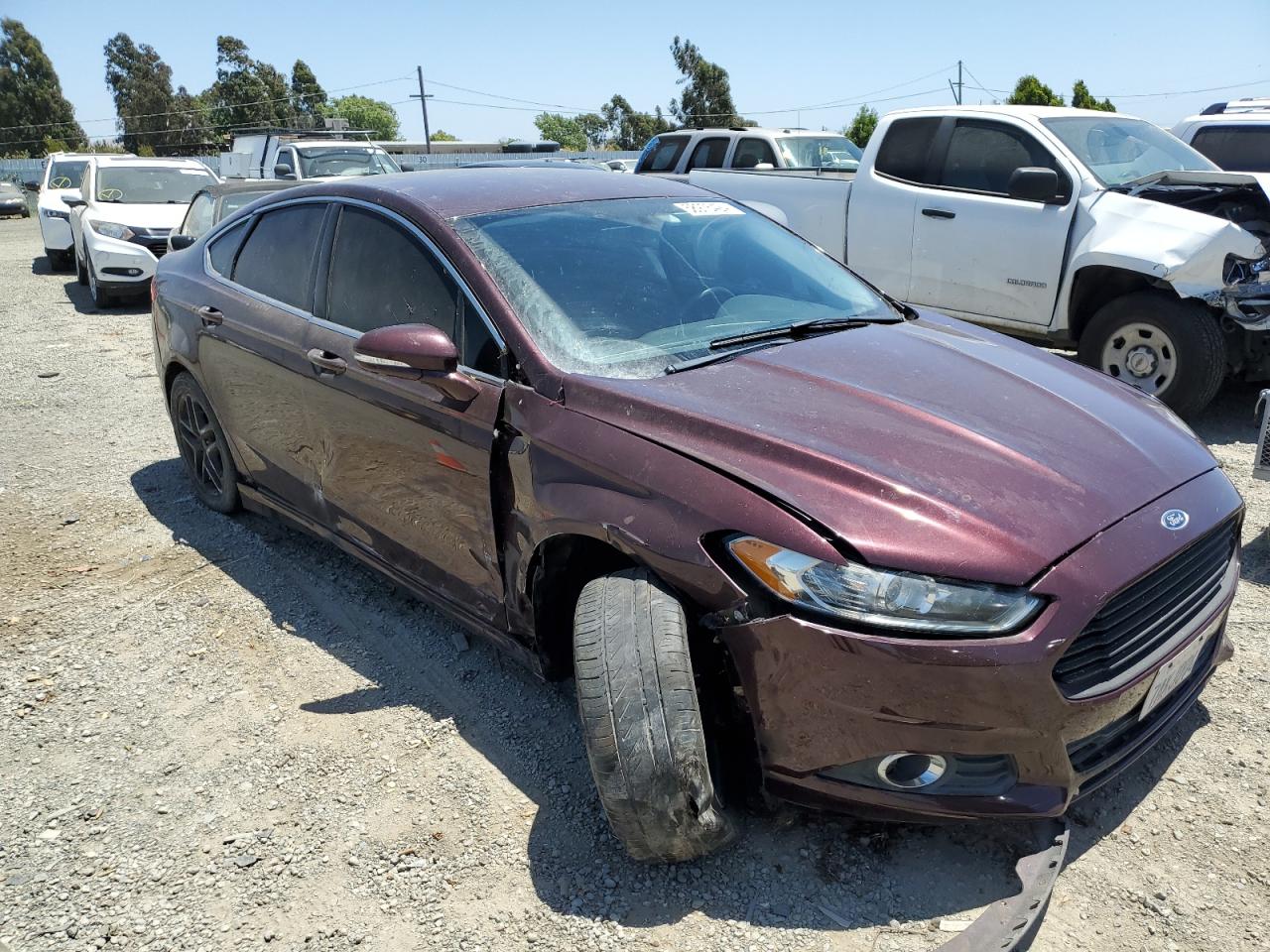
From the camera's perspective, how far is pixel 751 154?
13.3 meters

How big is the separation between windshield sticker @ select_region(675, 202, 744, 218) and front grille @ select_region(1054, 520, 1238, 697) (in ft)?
6.95

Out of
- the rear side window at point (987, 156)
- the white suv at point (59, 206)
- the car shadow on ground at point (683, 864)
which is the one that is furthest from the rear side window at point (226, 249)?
the white suv at point (59, 206)

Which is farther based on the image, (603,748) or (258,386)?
(258,386)

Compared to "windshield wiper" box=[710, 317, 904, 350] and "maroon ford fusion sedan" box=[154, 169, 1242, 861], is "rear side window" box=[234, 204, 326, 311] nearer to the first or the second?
"maroon ford fusion sedan" box=[154, 169, 1242, 861]

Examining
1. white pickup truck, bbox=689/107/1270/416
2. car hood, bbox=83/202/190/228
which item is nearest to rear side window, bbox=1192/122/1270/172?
white pickup truck, bbox=689/107/1270/416

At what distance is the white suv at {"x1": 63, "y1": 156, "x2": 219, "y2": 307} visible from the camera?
1166 centimetres

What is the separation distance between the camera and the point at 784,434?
248 centimetres

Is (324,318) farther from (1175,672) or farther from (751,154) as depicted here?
(751,154)

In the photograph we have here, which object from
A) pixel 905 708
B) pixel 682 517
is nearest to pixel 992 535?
pixel 905 708

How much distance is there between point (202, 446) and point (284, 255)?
1399 mm

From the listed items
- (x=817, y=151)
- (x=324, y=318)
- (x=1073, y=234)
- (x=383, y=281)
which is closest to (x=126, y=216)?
(x=817, y=151)

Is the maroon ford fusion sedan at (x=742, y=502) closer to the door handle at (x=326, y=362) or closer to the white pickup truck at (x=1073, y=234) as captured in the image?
the door handle at (x=326, y=362)

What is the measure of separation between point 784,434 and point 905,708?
0.74m

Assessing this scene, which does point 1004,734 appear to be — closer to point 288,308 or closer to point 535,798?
point 535,798
